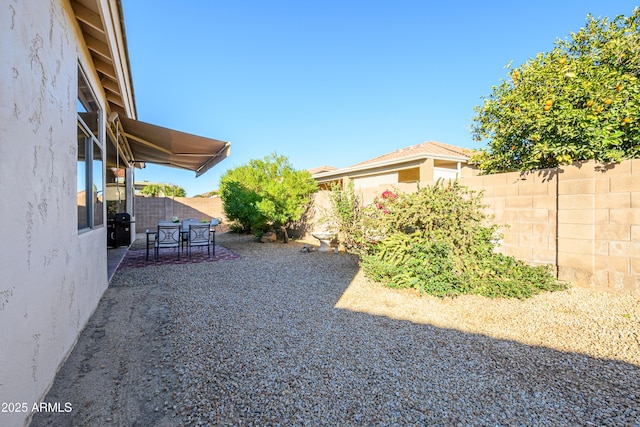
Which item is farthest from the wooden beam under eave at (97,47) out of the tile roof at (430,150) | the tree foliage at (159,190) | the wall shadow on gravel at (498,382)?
the tree foliage at (159,190)

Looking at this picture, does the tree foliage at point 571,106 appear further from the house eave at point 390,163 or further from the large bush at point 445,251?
the house eave at point 390,163

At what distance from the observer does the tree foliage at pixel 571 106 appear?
4891 millimetres

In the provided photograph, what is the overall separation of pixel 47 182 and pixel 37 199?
0.30 metres

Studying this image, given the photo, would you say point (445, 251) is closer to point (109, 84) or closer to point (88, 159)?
point (88, 159)

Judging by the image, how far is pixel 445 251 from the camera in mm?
5320

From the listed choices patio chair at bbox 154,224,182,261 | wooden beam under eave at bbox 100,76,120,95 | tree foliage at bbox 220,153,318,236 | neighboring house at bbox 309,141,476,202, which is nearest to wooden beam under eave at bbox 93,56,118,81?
wooden beam under eave at bbox 100,76,120,95

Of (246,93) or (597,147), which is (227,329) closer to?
(597,147)

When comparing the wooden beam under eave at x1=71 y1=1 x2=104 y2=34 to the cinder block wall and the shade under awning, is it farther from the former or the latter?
the cinder block wall

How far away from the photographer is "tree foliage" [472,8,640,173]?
4.89 m

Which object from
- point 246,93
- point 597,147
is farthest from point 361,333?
point 246,93

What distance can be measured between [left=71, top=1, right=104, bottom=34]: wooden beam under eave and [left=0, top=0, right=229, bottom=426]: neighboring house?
1 centimetres

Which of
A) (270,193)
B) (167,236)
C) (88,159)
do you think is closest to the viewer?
(88,159)

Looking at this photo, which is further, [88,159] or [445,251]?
[445,251]

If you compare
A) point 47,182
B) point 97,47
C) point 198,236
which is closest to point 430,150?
point 198,236
